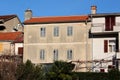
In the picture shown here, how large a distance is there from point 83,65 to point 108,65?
3513 millimetres

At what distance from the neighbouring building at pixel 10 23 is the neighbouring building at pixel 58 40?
10492mm

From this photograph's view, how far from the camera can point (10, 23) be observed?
77188 millimetres

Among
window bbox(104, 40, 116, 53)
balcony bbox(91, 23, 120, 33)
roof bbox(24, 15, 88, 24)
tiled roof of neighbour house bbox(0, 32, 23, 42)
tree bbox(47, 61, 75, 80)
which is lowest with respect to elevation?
tree bbox(47, 61, 75, 80)

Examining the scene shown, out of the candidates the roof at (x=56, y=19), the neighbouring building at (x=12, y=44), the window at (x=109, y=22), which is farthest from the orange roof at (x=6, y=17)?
the window at (x=109, y=22)

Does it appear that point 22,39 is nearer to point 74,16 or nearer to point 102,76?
point 74,16

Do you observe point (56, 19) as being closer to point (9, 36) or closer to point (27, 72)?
point (9, 36)

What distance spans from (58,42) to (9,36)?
10.9 m

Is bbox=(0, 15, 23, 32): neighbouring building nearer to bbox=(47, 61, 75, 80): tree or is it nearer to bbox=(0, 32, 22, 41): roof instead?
bbox=(0, 32, 22, 41): roof

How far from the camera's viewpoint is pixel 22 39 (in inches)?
2702

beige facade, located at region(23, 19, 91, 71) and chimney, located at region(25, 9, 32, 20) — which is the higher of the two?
chimney, located at region(25, 9, 32, 20)

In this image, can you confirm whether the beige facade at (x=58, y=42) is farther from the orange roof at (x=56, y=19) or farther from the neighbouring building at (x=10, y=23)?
the neighbouring building at (x=10, y=23)

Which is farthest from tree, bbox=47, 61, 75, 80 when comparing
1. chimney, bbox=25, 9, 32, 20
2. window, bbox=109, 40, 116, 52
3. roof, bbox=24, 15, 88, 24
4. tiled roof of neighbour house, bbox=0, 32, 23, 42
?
chimney, bbox=25, 9, 32, 20

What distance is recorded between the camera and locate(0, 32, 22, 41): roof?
6912cm

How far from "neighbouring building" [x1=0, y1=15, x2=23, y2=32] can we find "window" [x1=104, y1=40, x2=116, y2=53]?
21554 millimetres
